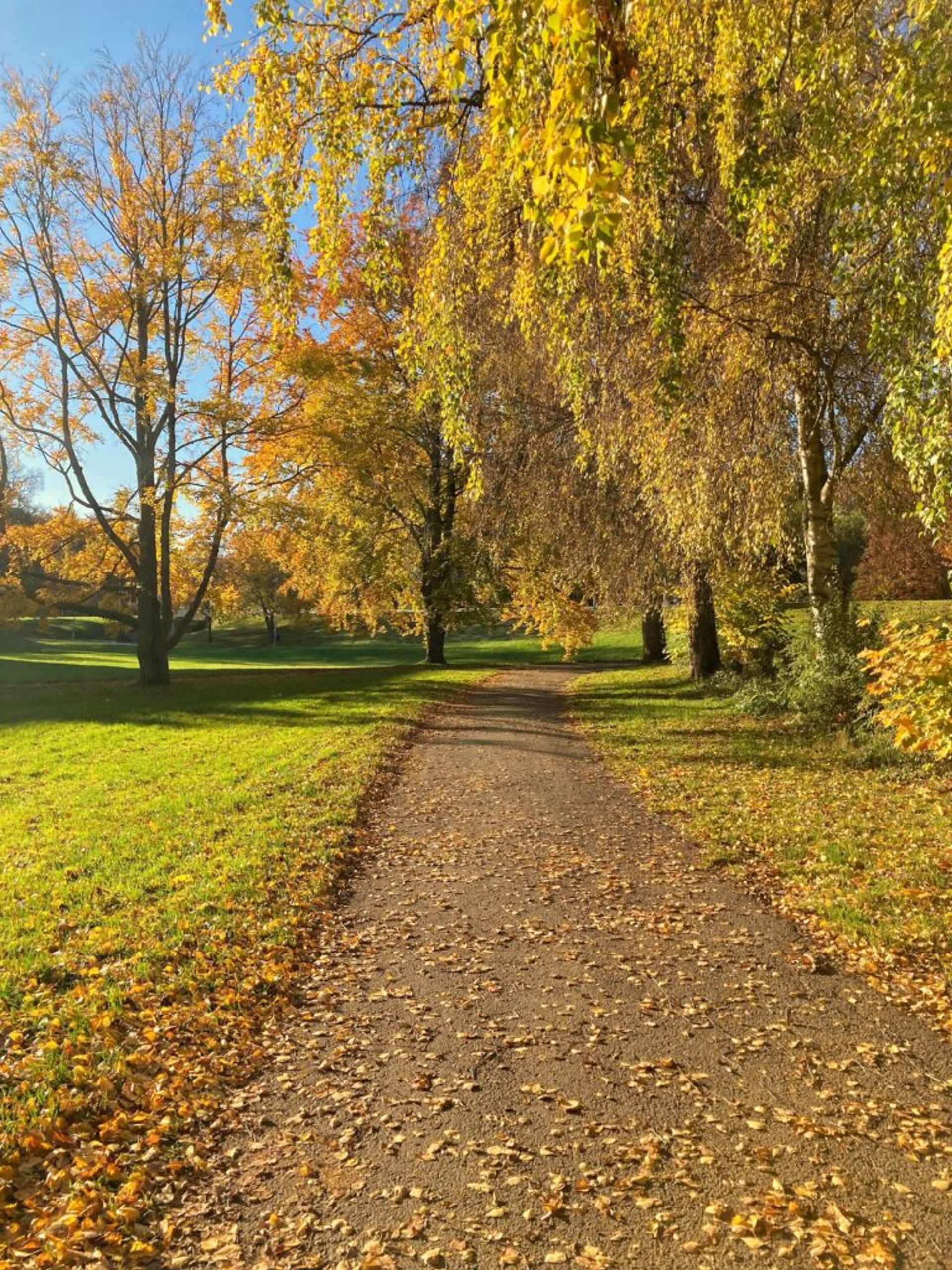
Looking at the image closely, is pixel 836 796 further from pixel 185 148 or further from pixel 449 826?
pixel 185 148

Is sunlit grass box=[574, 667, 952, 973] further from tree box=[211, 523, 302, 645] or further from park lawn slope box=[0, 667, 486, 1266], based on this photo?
tree box=[211, 523, 302, 645]

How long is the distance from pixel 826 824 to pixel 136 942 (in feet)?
19.1

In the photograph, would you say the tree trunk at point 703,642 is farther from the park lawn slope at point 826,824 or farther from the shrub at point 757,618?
the park lawn slope at point 826,824

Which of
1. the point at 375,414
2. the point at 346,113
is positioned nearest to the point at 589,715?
the point at 375,414

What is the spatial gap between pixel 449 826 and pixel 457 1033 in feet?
12.4

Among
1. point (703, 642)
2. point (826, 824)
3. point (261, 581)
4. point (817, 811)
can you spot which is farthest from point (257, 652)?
point (826, 824)

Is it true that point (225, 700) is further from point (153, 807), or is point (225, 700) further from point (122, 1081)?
point (122, 1081)

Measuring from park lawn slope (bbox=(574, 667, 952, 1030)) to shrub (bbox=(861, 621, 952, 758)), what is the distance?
3.78ft

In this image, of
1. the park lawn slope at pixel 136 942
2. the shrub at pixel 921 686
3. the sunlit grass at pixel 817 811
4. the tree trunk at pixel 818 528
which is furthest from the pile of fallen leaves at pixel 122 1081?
the tree trunk at pixel 818 528

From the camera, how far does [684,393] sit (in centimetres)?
802

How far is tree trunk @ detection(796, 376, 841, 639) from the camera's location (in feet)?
35.9

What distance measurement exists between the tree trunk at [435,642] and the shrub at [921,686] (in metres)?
20.9

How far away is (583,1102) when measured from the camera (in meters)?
3.41

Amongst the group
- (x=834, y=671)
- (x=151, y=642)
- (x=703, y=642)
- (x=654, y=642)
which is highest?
(x=151, y=642)
